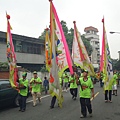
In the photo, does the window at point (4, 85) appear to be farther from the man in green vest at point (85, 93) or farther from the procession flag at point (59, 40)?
the man in green vest at point (85, 93)

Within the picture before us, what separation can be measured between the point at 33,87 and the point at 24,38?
18592 millimetres

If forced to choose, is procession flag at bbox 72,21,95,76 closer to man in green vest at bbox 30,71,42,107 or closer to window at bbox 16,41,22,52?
man in green vest at bbox 30,71,42,107

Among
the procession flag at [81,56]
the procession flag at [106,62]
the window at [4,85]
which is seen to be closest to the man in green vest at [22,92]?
the window at [4,85]

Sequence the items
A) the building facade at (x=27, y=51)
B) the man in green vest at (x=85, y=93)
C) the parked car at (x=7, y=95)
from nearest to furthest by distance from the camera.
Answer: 1. the man in green vest at (x=85, y=93)
2. the parked car at (x=7, y=95)
3. the building facade at (x=27, y=51)

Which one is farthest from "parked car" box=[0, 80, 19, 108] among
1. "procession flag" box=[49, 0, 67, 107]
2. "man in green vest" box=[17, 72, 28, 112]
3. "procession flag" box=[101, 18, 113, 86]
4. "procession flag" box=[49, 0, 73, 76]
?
"procession flag" box=[101, 18, 113, 86]

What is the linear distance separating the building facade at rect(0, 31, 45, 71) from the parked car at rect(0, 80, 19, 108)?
52.3 feet

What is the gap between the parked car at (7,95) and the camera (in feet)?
31.3

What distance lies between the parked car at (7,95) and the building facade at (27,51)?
1595cm

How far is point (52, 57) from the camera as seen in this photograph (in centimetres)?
929

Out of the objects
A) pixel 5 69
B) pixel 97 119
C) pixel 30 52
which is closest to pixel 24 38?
pixel 30 52

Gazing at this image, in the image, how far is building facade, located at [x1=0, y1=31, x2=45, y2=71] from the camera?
85.4ft

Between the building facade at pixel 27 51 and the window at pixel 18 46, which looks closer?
the building facade at pixel 27 51

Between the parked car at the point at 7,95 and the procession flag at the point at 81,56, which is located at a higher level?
the procession flag at the point at 81,56

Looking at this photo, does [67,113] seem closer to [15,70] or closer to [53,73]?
[53,73]
